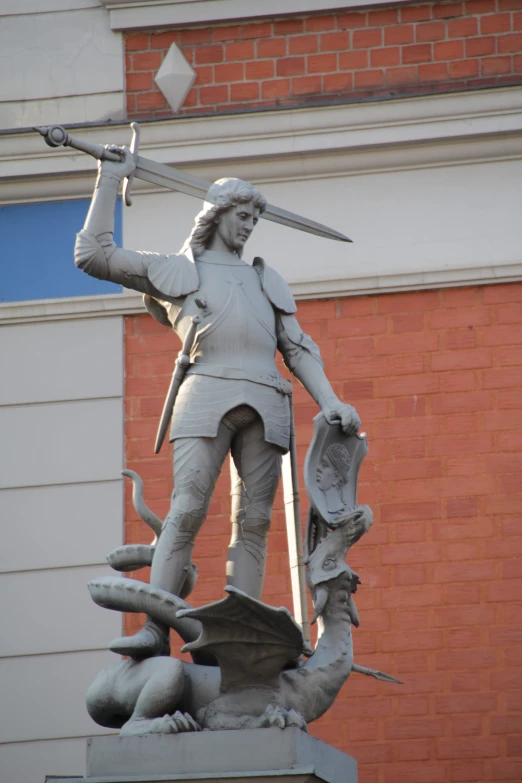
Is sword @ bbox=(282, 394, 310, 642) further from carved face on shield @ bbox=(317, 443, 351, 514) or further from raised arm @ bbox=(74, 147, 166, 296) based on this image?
raised arm @ bbox=(74, 147, 166, 296)

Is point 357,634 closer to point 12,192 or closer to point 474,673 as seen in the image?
point 474,673

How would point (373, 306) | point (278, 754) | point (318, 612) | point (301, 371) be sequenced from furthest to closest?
1. point (373, 306)
2. point (301, 371)
3. point (318, 612)
4. point (278, 754)

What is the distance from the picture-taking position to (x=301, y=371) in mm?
7762

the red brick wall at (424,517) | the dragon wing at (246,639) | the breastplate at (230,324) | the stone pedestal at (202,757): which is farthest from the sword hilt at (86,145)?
the red brick wall at (424,517)

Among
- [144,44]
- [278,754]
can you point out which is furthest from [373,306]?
[278,754]

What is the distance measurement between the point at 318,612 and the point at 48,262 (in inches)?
155

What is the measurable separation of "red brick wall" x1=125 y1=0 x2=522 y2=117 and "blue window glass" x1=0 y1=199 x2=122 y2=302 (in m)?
0.73

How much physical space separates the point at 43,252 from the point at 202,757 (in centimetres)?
457

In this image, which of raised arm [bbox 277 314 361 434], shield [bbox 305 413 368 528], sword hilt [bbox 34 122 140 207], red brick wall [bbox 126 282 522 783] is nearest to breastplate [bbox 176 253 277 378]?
raised arm [bbox 277 314 361 434]

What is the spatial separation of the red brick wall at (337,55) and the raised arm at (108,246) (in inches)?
125

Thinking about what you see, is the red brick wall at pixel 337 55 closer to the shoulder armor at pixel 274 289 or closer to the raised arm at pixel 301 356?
the shoulder armor at pixel 274 289

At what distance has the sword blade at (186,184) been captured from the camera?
303 inches

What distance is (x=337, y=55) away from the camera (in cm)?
1062

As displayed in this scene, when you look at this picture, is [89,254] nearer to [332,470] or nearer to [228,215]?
[228,215]
